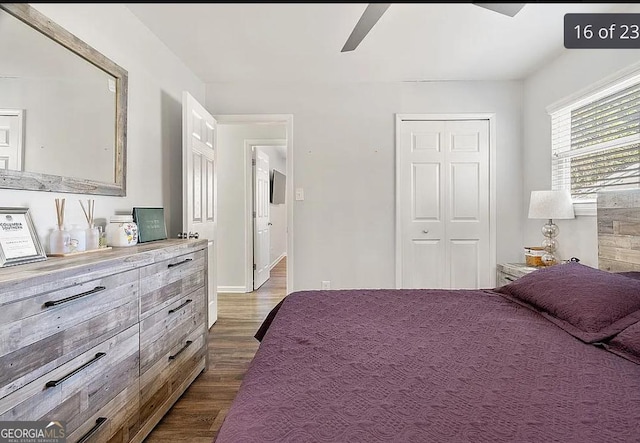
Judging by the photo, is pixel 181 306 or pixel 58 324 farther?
pixel 181 306

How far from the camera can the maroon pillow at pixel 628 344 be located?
1256mm

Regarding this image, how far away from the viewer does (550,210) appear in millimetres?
2834

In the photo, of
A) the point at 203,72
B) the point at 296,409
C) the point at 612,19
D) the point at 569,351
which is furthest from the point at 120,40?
the point at 612,19

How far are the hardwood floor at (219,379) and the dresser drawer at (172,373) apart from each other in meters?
0.08

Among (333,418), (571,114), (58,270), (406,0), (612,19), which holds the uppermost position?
(612,19)

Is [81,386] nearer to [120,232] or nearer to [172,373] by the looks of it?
[172,373]

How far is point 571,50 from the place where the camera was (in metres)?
2.93

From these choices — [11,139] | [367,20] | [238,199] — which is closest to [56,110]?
[11,139]

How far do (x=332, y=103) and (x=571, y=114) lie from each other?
2042 mm

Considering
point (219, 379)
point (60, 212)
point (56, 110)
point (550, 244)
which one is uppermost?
point (56, 110)

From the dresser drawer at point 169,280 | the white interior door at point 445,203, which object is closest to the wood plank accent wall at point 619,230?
the white interior door at point 445,203

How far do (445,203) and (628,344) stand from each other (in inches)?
101

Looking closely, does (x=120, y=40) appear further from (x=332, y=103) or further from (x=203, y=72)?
(x=332, y=103)

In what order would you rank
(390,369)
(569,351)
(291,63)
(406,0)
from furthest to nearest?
(291,63) < (569,351) < (390,369) < (406,0)
